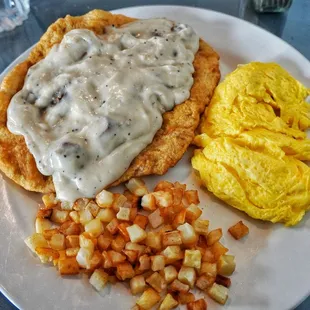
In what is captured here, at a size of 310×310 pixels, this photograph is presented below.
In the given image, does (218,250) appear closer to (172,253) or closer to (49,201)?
(172,253)

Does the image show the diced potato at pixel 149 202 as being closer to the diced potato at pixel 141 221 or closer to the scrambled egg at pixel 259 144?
the diced potato at pixel 141 221

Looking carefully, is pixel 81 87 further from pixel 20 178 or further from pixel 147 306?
pixel 147 306

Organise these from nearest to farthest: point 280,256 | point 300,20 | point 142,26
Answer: point 280,256 → point 142,26 → point 300,20

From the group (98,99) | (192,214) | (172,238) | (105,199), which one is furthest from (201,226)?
(98,99)

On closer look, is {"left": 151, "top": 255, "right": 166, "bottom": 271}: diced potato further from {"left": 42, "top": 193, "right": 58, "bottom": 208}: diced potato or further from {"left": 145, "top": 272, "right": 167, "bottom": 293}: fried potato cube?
{"left": 42, "top": 193, "right": 58, "bottom": 208}: diced potato

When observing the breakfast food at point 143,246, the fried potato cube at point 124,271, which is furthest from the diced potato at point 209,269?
the fried potato cube at point 124,271

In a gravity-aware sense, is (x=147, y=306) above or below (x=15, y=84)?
below

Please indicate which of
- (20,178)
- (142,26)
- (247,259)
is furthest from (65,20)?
(247,259)

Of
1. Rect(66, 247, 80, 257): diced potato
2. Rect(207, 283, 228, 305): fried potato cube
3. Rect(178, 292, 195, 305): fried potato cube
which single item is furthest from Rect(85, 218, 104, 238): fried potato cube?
Rect(207, 283, 228, 305): fried potato cube
